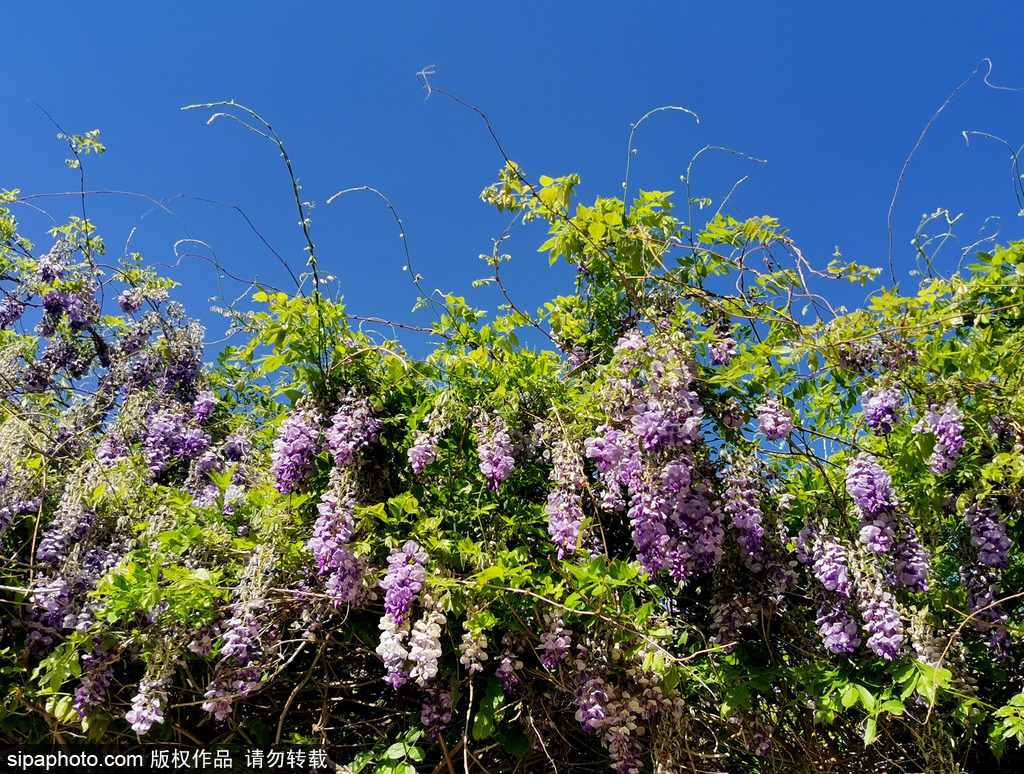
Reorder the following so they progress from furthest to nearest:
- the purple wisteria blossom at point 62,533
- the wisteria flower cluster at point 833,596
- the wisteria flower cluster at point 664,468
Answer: the purple wisteria blossom at point 62,533, the wisteria flower cluster at point 664,468, the wisteria flower cluster at point 833,596

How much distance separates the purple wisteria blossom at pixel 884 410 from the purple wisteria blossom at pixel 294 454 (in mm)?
1898

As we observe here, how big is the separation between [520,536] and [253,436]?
67.6 inches

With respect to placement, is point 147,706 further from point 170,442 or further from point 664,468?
point 664,468

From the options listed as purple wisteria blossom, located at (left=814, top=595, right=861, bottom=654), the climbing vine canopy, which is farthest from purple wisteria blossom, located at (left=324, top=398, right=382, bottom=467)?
purple wisteria blossom, located at (left=814, top=595, right=861, bottom=654)

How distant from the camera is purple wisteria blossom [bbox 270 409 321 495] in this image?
2.46m

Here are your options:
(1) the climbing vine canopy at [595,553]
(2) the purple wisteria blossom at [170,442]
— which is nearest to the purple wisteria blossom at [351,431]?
(1) the climbing vine canopy at [595,553]

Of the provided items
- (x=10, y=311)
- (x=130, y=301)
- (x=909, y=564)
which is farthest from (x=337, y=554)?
(x=10, y=311)

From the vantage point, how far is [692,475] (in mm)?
2270

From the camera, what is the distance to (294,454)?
246 cm

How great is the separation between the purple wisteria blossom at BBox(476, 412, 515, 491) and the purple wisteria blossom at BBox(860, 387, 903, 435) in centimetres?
118

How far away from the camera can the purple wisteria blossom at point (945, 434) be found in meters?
2.06

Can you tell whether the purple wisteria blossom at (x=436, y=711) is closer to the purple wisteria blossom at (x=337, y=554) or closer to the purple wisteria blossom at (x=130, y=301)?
the purple wisteria blossom at (x=337, y=554)

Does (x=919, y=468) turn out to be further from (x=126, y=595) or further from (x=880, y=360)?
(x=126, y=595)

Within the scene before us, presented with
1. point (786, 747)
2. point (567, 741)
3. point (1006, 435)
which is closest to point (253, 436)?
point (567, 741)
